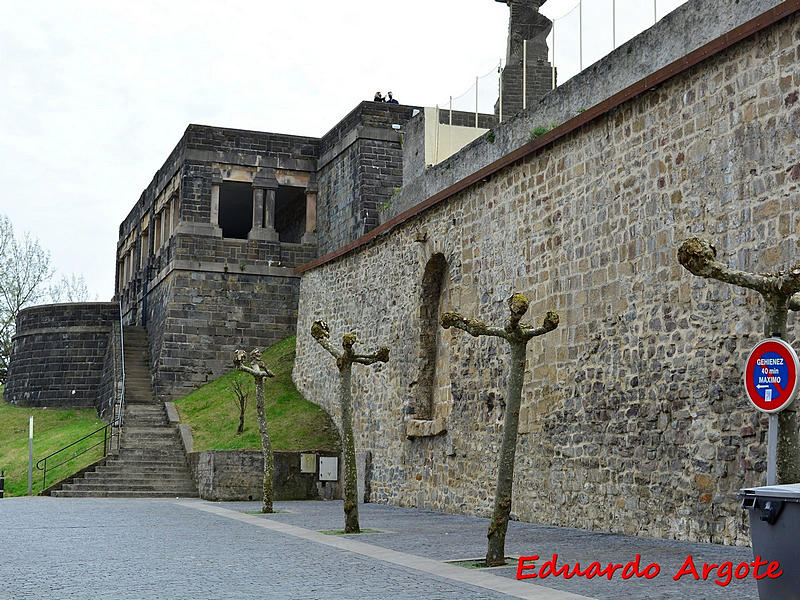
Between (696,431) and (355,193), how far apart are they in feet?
63.6

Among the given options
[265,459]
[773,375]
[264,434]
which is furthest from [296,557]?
[264,434]

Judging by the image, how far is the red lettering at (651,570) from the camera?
26.8 ft

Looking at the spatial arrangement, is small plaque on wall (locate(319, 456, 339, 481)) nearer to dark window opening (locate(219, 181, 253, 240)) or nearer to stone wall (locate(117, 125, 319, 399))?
stone wall (locate(117, 125, 319, 399))

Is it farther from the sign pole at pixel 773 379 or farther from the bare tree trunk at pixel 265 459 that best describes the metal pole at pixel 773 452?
the bare tree trunk at pixel 265 459

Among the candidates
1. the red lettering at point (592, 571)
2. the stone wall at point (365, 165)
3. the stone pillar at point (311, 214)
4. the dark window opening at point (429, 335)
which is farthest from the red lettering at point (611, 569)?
the stone pillar at point (311, 214)

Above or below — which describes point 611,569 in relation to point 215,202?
below

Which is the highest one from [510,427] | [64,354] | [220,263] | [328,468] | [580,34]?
[580,34]

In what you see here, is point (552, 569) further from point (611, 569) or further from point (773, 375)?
point (773, 375)

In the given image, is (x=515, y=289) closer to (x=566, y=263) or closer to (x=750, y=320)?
(x=566, y=263)

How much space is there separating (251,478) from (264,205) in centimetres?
1314

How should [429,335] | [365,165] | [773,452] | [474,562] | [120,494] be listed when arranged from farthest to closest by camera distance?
[365,165] → [120,494] → [429,335] → [474,562] → [773,452]

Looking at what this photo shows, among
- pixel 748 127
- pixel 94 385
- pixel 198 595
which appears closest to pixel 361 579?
pixel 198 595

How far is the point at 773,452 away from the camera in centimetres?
666

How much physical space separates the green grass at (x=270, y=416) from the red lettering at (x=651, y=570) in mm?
13149
